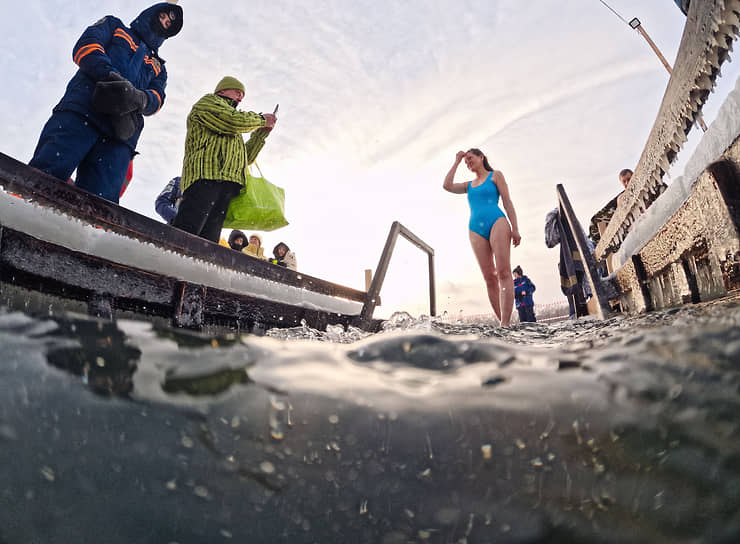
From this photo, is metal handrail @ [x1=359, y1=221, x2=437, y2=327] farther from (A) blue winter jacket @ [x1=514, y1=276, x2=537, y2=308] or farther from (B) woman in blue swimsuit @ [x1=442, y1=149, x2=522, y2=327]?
(A) blue winter jacket @ [x1=514, y1=276, x2=537, y2=308]

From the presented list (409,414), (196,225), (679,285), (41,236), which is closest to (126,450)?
(409,414)

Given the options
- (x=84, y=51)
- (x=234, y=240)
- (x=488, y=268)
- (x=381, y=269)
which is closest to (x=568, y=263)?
(x=488, y=268)

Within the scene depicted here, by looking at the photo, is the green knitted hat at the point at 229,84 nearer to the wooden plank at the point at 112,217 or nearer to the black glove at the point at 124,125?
the black glove at the point at 124,125

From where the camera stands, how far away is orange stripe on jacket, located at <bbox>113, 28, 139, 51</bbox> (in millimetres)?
3014

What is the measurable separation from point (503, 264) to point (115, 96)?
3.60 m

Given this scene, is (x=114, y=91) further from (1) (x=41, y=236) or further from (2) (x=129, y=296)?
(2) (x=129, y=296)

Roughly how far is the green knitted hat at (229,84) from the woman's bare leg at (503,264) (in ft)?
9.80

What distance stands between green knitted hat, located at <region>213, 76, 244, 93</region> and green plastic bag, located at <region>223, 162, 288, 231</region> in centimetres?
88

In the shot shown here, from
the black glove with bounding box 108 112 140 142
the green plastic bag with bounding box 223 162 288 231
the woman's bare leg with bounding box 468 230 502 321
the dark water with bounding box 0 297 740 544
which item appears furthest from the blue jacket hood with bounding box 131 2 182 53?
the woman's bare leg with bounding box 468 230 502 321

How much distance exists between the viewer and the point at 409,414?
1369 mm

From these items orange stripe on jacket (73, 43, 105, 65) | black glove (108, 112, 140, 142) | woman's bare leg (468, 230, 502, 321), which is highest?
orange stripe on jacket (73, 43, 105, 65)

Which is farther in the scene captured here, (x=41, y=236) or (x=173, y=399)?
(x=41, y=236)

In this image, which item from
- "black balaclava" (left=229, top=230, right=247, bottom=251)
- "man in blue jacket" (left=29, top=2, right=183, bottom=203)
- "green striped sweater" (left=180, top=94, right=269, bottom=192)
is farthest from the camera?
"black balaclava" (left=229, top=230, right=247, bottom=251)

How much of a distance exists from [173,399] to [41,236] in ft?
3.72
